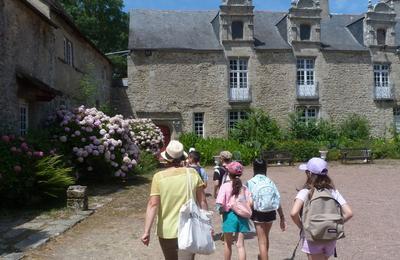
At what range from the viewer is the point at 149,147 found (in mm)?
19641

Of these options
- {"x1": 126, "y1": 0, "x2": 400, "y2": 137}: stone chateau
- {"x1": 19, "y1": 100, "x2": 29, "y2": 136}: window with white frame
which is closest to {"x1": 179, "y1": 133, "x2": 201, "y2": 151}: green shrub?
{"x1": 126, "y1": 0, "x2": 400, "y2": 137}: stone chateau

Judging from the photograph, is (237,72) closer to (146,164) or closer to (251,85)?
(251,85)

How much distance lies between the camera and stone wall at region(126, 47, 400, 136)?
83.8 feet

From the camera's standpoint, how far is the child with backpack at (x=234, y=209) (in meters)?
5.43

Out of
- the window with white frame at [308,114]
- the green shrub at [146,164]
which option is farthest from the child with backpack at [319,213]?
the window with white frame at [308,114]

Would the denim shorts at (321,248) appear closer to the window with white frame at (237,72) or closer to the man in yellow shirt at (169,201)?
the man in yellow shirt at (169,201)

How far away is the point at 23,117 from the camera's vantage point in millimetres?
12664

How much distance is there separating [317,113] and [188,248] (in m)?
23.8

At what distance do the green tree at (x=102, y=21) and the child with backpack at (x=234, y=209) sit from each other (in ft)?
101

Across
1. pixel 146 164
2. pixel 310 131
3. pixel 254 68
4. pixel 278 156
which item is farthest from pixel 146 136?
pixel 310 131

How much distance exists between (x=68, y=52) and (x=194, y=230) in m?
14.5

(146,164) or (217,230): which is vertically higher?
(146,164)

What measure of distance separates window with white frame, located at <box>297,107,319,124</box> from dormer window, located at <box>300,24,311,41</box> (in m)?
4.09

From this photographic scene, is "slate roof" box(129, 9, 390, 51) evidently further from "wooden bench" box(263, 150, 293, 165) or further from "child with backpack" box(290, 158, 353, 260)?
"child with backpack" box(290, 158, 353, 260)
